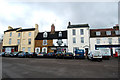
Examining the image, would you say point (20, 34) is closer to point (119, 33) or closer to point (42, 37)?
point (42, 37)

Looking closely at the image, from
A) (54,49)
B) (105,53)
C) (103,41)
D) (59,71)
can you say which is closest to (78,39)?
(103,41)

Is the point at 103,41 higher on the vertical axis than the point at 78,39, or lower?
lower

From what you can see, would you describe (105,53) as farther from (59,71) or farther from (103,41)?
(59,71)

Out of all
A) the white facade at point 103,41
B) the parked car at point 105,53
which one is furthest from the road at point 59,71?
the white facade at point 103,41

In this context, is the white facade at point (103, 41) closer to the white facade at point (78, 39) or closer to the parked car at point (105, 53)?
the white facade at point (78, 39)

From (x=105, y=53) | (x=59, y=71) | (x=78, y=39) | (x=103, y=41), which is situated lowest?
(x=105, y=53)

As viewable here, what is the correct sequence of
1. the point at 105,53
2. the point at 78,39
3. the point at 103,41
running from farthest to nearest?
the point at 78,39, the point at 103,41, the point at 105,53

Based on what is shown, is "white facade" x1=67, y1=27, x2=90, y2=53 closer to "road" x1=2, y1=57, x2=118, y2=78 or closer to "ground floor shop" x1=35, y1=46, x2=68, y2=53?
"ground floor shop" x1=35, y1=46, x2=68, y2=53

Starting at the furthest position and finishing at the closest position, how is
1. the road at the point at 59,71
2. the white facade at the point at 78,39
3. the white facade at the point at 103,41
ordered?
the white facade at the point at 78,39, the white facade at the point at 103,41, the road at the point at 59,71

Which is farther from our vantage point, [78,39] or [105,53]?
[78,39]

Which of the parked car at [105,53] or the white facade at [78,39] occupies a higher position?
the white facade at [78,39]

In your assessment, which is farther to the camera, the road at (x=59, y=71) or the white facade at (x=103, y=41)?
the white facade at (x=103, y=41)

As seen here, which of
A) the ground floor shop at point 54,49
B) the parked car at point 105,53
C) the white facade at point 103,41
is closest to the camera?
the parked car at point 105,53

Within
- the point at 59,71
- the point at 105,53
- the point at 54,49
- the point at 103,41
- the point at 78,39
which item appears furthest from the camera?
the point at 54,49
